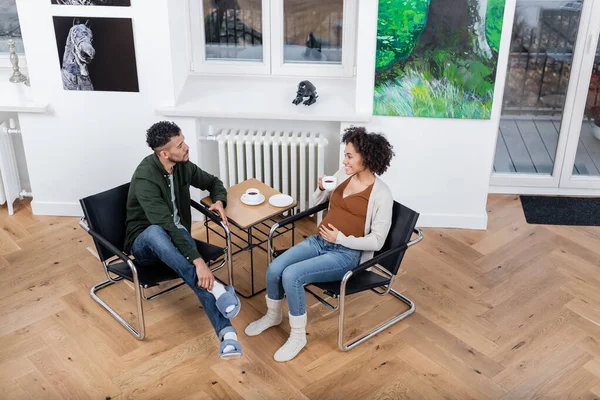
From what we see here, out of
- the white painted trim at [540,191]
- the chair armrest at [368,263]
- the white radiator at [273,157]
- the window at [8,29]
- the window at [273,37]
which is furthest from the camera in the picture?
the white painted trim at [540,191]

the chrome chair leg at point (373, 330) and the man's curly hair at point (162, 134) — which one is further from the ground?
the man's curly hair at point (162, 134)

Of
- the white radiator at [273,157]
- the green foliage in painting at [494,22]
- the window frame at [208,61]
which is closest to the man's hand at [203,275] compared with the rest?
the white radiator at [273,157]

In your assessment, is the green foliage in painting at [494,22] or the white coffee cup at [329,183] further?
the green foliage in painting at [494,22]

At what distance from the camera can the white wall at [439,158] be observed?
443cm

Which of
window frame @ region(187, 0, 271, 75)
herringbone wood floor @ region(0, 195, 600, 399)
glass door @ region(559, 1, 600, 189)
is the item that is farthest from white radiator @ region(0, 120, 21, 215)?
glass door @ region(559, 1, 600, 189)

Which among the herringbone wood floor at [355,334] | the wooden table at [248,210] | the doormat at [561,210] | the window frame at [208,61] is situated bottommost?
the herringbone wood floor at [355,334]

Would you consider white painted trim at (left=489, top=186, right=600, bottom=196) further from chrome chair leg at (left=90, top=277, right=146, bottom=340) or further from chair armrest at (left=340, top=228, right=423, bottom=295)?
chrome chair leg at (left=90, top=277, right=146, bottom=340)

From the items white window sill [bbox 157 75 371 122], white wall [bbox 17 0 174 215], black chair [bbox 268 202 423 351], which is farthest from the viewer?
white window sill [bbox 157 75 371 122]

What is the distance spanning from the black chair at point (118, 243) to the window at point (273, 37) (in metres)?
1.45

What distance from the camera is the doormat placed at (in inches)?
194

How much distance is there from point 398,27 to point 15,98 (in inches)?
103

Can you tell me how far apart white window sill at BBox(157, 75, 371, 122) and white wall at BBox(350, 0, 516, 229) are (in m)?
0.19

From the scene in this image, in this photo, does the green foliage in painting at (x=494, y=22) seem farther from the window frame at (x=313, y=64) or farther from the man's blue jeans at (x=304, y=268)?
the man's blue jeans at (x=304, y=268)

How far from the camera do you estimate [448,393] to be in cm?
338
